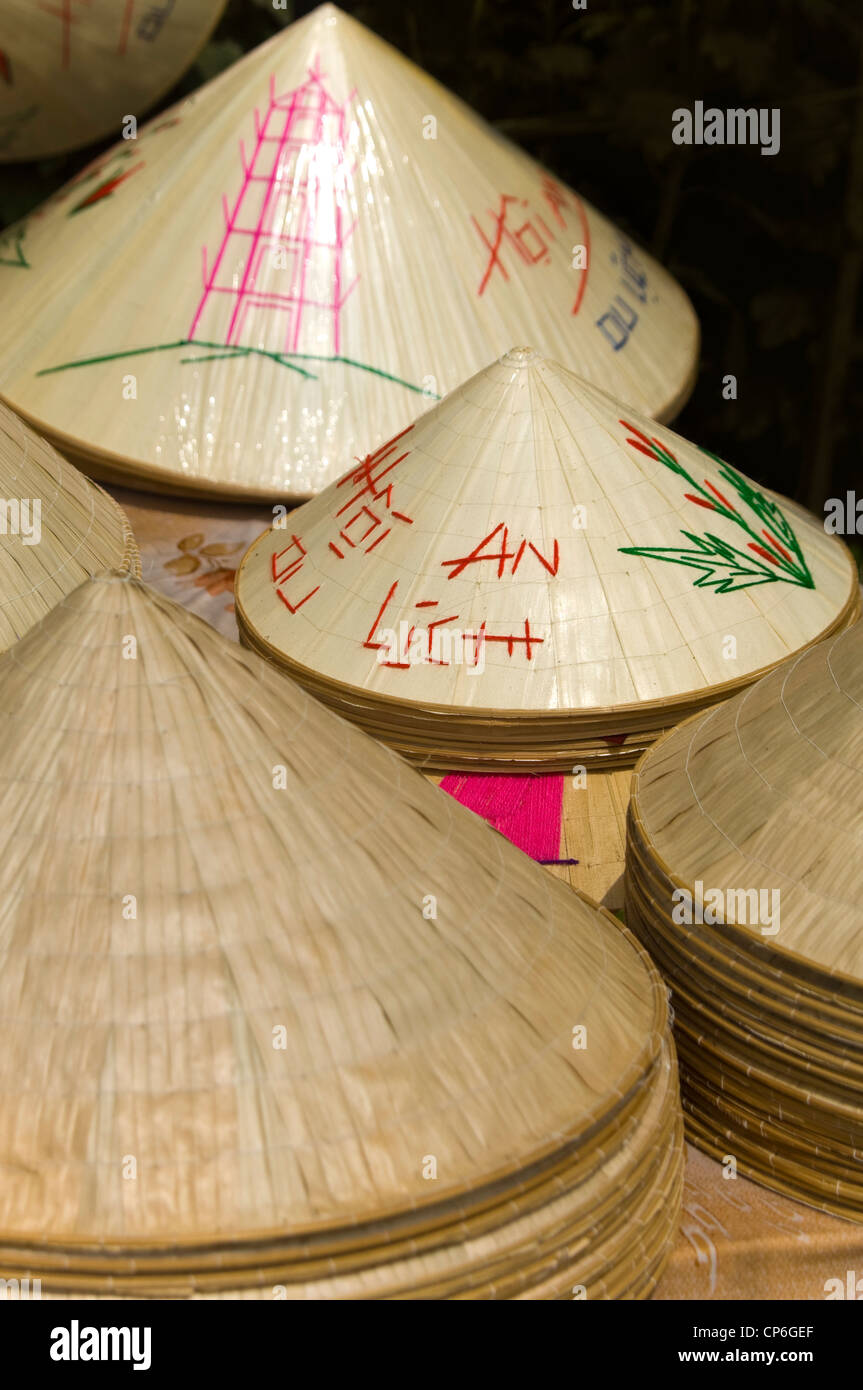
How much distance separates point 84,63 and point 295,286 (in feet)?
3.21

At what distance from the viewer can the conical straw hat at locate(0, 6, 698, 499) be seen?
3.21 metres

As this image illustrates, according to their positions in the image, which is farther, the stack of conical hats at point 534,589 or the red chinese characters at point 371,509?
the red chinese characters at point 371,509

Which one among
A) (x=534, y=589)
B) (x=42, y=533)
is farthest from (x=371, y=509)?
(x=42, y=533)

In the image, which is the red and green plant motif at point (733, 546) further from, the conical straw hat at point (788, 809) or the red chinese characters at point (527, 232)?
the red chinese characters at point (527, 232)

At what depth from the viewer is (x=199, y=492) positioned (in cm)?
323

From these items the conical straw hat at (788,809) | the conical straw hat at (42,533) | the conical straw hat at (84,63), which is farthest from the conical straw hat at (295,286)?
the conical straw hat at (788,809)

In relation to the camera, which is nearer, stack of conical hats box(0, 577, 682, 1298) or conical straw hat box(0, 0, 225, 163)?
stack of conical hats box(0, 577, 682, 1298)

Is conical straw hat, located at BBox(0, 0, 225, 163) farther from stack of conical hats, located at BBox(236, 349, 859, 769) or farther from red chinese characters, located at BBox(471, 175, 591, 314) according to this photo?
stack of conical hats, located at BBox(236, 349, 859, 769)

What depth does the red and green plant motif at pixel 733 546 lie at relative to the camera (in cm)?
240

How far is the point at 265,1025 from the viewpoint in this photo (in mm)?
1443

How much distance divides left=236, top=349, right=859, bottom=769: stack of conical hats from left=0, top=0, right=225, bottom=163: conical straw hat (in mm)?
1747

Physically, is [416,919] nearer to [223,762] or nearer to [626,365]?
[223,762]

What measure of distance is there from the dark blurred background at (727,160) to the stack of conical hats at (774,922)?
3474 mm

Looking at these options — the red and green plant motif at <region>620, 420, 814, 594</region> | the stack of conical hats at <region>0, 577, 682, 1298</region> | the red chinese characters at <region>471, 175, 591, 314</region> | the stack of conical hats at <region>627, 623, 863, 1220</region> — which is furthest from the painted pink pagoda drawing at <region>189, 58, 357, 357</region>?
the stack of conical hats at <region>0, 577, 682, 1298</region>
